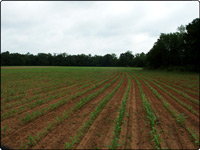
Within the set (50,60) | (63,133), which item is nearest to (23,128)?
(63,133)

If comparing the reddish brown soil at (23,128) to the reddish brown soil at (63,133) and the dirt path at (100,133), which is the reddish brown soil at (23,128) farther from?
the dirt path at (100,133)

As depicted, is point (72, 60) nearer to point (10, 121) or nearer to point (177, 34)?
point (177, 34)

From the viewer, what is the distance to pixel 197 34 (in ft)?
103

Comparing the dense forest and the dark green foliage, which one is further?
the dark green foliage

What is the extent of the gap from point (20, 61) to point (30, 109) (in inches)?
4115

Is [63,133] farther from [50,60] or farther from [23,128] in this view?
[50,60]

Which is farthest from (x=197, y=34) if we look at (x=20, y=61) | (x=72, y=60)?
(x=20, y=61)

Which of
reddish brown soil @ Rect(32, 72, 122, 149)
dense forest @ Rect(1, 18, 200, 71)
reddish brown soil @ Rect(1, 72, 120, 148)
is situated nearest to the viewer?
reddish brown soil @ Rect(32, 72, 122, 149)

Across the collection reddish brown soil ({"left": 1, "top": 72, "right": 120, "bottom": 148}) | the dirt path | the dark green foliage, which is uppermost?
the dark green foliage

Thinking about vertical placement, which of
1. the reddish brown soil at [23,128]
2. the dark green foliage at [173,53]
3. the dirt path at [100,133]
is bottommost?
the reddish brown soil at [23,128]

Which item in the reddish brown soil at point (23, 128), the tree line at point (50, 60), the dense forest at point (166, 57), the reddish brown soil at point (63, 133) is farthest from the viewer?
the tree line at point (50, 60)

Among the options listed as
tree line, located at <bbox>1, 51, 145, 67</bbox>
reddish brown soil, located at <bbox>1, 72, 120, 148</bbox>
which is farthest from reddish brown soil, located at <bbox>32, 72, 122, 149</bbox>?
tree line, located at <bbox>1, 51, 145, 67</bbox>

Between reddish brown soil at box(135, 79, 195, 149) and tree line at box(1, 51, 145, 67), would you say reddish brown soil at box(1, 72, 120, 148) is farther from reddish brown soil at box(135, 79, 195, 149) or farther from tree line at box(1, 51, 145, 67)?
tree line at box(1, 51, 145, 67)

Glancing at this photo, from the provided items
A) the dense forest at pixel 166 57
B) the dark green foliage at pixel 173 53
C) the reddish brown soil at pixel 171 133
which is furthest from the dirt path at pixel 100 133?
the dark green foliage at pixel 173 53
